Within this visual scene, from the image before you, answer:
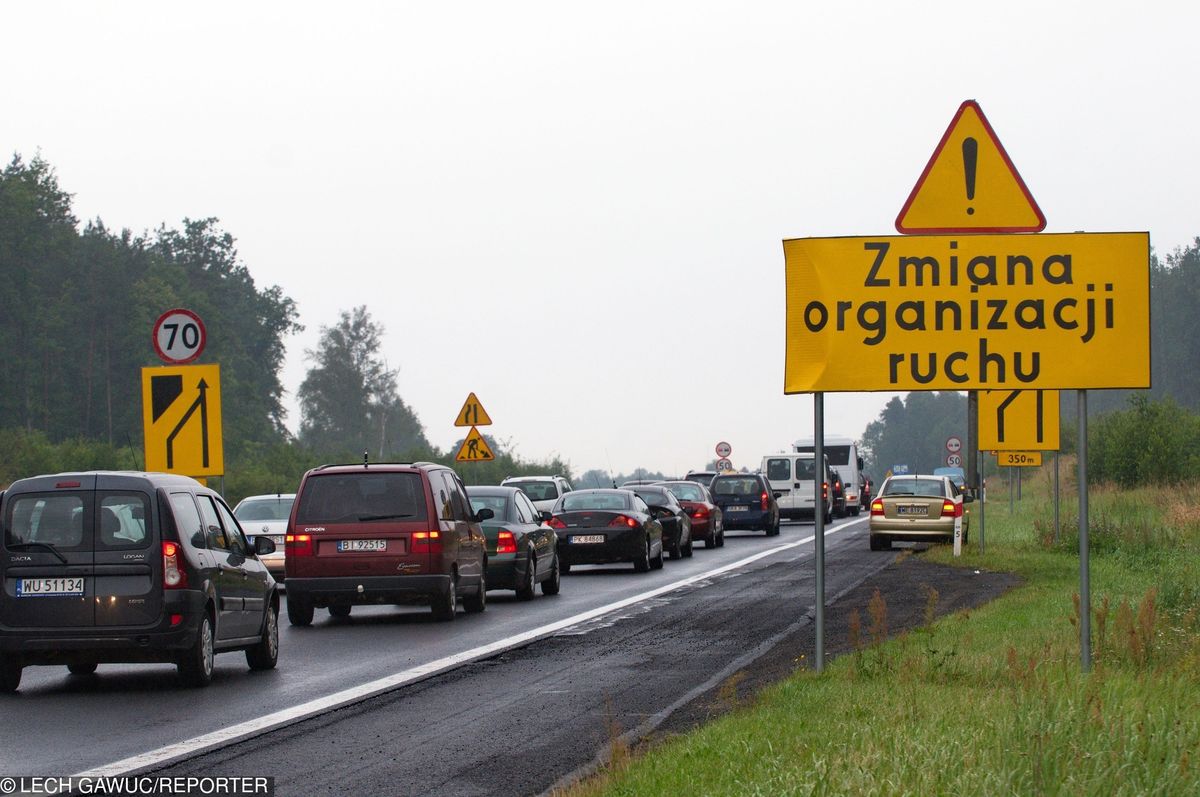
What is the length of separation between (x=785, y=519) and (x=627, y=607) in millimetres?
44191

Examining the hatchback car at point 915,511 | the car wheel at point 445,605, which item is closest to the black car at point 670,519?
the hatchback car at point 915,511

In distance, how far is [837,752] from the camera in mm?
7957

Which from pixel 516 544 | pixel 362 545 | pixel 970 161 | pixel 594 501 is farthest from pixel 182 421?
pixel 594 501

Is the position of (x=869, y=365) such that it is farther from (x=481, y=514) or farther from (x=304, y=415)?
(x=304, y=415)

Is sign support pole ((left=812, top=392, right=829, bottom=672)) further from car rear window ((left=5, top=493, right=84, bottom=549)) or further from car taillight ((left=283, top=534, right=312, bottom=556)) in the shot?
car taillight ((left=283, top=534, right=312, bottom=556))

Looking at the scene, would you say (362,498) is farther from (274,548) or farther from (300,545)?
(274,548)

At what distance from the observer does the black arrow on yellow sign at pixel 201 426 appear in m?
19.8

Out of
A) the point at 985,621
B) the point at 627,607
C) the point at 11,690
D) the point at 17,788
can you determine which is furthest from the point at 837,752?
the point at 627,607

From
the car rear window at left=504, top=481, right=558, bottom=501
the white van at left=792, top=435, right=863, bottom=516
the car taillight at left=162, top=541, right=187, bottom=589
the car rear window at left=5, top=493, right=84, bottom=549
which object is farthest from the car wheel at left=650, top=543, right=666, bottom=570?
the white van at left=792, top=435, right=863, bottom=516

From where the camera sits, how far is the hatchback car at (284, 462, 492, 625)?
64.5 ft

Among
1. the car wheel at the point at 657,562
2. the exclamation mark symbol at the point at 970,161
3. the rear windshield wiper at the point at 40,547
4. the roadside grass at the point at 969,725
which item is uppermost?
the exclamation mark symbol at the point at 970,161

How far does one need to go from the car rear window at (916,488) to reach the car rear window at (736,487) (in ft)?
37.6

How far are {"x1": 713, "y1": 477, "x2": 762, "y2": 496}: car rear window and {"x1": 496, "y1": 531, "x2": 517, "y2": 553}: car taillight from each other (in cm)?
2463

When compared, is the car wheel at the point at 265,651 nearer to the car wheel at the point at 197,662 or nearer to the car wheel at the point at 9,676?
the car wheel at the point at 197,662
